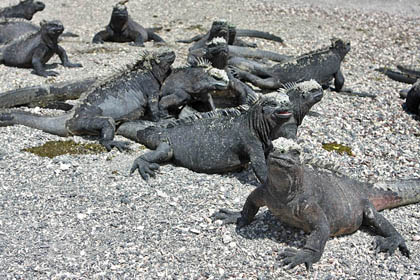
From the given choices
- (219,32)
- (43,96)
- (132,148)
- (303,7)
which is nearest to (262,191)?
(132,148)

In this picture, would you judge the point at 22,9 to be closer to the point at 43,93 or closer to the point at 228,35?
the point at 228,35

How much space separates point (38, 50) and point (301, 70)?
4.66 meters

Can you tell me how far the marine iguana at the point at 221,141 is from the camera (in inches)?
227

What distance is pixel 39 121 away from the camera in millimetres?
6992

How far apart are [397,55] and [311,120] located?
567 centimetres

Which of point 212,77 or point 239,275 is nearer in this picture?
point 239,275

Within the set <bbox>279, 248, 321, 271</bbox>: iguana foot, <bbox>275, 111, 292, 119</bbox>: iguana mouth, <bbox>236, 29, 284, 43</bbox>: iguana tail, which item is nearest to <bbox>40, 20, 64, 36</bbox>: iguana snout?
<bbox>236, 29, 284, 43</bbox>: iguana tail

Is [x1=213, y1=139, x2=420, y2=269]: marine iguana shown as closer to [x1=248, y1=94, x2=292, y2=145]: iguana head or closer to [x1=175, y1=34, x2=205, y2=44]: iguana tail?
[x1=248, y1=94, x2=292, y2=145]: iguana head

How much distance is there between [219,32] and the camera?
377 inches

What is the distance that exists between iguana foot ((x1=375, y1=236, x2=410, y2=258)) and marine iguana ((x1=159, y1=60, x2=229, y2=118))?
3.05 m

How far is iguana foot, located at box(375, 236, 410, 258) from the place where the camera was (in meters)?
4.63

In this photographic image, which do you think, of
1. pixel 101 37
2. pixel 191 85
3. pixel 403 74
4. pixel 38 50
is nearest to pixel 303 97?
pixel 191 85

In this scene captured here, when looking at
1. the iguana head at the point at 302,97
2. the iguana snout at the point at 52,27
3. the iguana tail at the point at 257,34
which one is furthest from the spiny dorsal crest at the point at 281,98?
the iguana tail at the point at 257,34

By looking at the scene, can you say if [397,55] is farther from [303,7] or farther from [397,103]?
[303,7]
